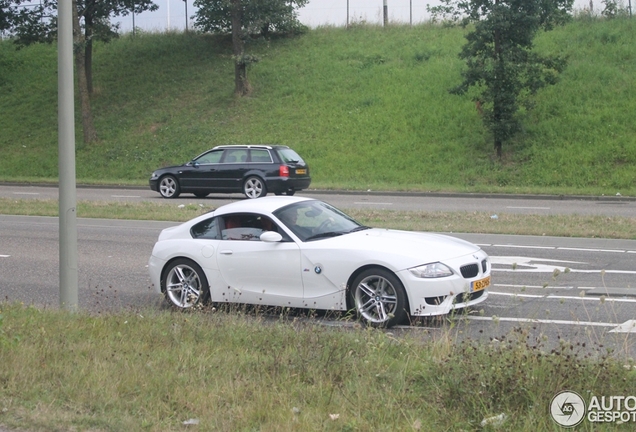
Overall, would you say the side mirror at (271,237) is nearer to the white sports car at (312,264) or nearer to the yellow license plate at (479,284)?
the white sports car at (312,264)

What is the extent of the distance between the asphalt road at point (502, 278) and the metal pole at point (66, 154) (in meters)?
0.72

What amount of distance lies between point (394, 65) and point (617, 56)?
33.5ft

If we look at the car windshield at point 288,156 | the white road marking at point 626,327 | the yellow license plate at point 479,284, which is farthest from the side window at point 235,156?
the white road marking at point 626,327

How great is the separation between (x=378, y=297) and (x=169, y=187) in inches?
724

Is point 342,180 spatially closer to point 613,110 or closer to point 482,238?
point 613,110

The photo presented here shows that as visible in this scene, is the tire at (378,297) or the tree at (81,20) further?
the tree at (81,20)

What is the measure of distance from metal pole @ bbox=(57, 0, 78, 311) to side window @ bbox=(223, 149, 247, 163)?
1718 centimetres

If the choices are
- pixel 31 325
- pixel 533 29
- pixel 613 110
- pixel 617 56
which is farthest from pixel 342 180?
pixel 31 325

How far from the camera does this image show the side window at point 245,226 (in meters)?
9.44

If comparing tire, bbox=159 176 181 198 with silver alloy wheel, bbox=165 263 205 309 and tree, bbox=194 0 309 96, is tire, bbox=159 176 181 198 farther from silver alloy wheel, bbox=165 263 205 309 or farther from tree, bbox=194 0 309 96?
silver alloy wheel, bbox=165 263 205 309

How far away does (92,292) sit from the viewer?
10688 millimetres

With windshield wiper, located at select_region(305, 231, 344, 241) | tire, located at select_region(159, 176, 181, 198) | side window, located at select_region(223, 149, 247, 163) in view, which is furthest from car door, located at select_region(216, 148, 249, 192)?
windshield wiper, located at select_region(305, 231, 344, 241)

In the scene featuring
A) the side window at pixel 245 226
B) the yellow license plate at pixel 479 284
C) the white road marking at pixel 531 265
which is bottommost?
the white road marking at pixel 531 265

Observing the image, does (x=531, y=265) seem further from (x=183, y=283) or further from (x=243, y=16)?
(x=243, y=16)
